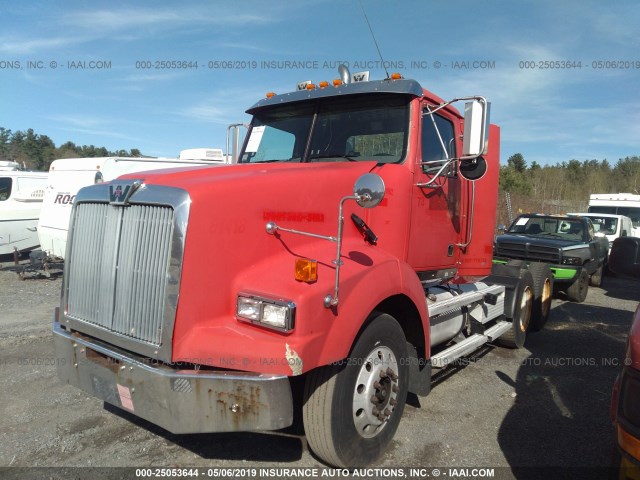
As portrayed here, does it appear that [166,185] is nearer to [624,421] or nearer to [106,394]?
[106,394]

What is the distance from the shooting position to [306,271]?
8.87 ft

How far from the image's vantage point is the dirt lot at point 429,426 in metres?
3.40

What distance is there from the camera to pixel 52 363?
5.28 metres

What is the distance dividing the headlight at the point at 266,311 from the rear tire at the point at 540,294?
5.63 meters

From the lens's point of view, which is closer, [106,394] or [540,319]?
[106,394]

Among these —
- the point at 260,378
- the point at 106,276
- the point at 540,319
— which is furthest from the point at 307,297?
the point at 540,319

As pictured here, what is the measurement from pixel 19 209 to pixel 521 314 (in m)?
12.5

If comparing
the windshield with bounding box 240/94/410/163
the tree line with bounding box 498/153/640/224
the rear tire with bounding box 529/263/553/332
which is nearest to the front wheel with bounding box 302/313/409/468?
the windshield with bounding box 240/94/410/163

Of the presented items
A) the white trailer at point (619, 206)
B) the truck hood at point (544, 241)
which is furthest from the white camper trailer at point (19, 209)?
the white trailer at point (619, 206)

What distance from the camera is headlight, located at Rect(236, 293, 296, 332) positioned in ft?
8.37

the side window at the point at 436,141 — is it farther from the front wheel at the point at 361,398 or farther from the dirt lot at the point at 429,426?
the dirt lot at the point at 429,426

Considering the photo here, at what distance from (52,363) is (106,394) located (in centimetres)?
281

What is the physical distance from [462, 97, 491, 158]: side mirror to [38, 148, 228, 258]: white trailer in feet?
23.4

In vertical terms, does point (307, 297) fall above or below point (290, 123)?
below
